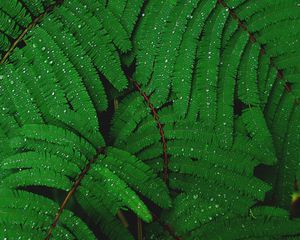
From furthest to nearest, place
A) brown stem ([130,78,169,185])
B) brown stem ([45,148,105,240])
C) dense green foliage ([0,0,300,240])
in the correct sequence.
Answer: brown stem ([130,78,169,185]) < dense green foliage ([0,0,300,240]) < brown stem ([45,148,105,240])

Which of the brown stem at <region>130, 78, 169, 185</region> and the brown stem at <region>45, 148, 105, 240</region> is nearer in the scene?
the brown stem at <region>45, 148, 105, 240</region>

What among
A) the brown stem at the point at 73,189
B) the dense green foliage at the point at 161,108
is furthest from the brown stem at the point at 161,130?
the brown stem at the point at 73,189

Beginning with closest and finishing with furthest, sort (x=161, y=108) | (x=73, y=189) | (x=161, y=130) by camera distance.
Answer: (x=73, y=189) → (x=161, y=130) → (x=161, y=108)

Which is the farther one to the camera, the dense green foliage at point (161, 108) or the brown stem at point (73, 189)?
the dense green foliage at point (161, 108)

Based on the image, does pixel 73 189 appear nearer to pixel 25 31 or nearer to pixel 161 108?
pixel 161 108

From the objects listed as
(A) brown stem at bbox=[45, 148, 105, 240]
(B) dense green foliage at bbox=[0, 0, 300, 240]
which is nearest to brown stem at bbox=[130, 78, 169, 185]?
(B) dense green foliage at bbox=[0, 0, 300, 240]

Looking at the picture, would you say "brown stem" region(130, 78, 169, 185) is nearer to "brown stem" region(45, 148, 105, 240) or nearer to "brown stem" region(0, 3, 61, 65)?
"brown stem" region(45, 148, 105, 240)

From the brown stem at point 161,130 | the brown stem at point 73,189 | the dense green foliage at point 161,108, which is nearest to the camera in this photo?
the brown stem at point 73,189

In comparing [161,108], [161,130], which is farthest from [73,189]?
[161,108]

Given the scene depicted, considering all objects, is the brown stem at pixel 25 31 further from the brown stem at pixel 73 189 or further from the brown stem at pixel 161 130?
the brown stem at pixel 73 189
